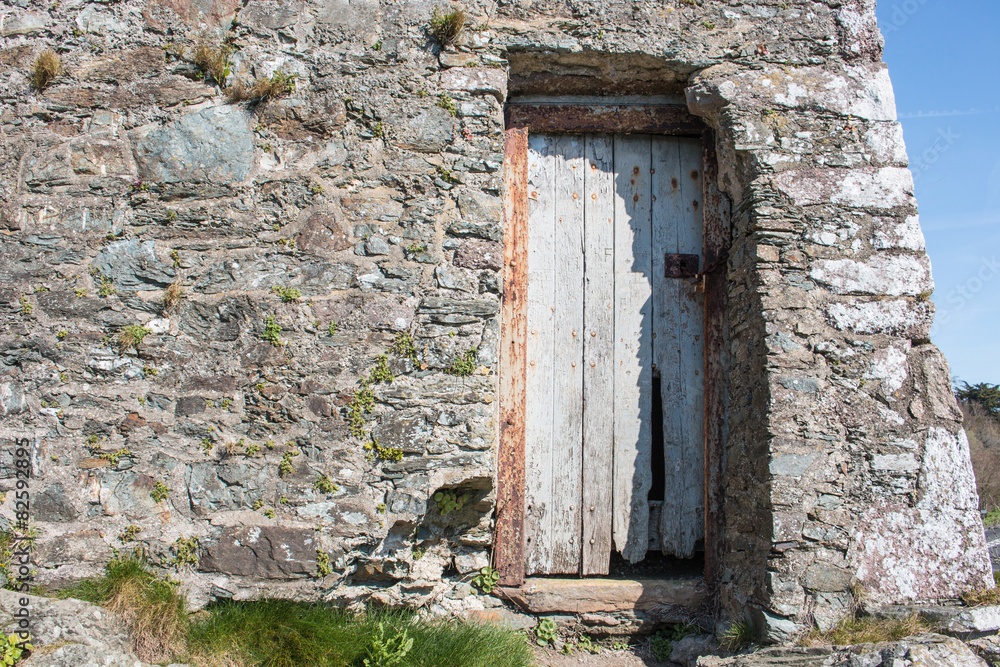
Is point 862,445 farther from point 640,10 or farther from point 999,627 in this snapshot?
point 640,10

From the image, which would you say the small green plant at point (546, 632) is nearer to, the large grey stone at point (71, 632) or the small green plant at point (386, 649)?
the small green plant at point (386, 649)

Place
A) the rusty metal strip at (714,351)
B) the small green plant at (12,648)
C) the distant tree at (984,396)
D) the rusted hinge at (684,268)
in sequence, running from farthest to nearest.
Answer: the distant tree at (984,396), the rusted hinge at (684,268), the rusty metal strip at (714,351), the small green plant at (12,648)

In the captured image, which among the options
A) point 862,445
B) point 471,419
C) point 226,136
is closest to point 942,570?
point 862,445

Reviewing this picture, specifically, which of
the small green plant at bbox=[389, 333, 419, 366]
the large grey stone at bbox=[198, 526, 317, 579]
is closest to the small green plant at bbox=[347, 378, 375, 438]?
the small green plant at bbox=[389, 333, 419, 366]

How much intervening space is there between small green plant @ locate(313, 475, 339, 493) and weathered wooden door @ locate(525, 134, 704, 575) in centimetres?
93

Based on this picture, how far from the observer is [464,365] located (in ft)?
8.46

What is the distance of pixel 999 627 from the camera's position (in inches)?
94.0

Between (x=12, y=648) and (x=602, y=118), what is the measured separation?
3192mm

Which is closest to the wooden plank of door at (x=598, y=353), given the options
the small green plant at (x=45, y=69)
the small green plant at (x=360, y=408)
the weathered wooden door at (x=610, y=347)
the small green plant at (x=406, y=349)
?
the weathered wooden door at (x=610, y=347)

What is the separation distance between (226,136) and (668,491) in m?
2.67

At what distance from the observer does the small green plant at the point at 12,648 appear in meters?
1.95

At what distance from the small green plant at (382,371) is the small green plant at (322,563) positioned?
2.38 feet

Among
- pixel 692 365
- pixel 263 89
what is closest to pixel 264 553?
pixel 263 89

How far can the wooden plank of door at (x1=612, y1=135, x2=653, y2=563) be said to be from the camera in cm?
297
